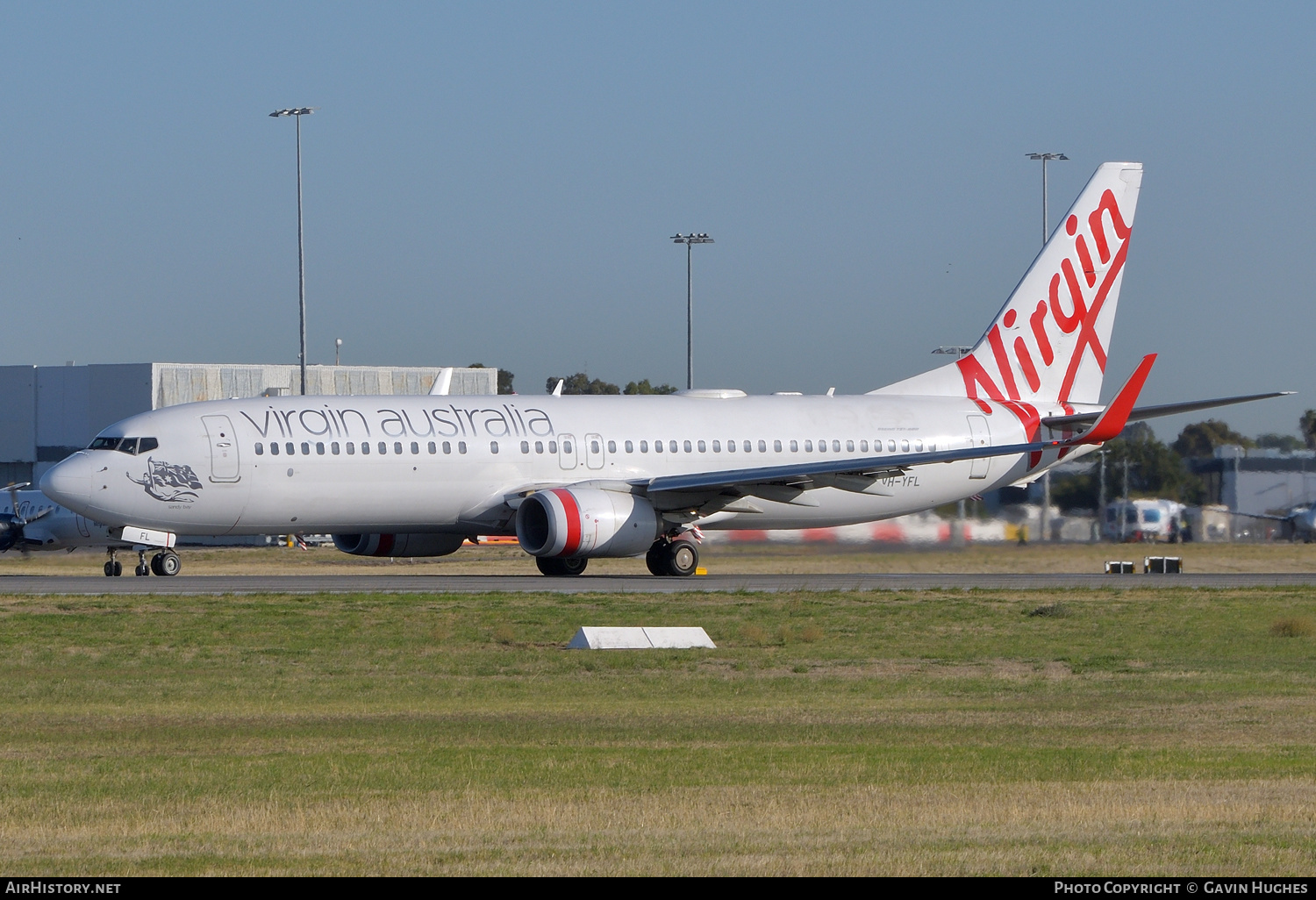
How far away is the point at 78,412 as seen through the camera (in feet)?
268

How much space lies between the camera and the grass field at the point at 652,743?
32.7ft

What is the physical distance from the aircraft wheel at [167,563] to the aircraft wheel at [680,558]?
10285mm

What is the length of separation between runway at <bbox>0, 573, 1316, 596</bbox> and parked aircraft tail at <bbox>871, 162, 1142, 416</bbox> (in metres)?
5.95

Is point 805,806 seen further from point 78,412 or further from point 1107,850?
point 78,412

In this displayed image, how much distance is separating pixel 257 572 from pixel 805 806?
3510cm

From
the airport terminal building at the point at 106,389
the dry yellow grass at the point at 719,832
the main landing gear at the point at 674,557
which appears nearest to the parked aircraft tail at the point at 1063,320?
the main landing gear at the point at 674,557

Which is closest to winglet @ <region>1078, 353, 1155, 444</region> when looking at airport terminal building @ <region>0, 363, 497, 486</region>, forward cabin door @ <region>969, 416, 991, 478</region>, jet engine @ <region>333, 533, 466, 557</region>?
forward cabin door @ <region>969, 416, 991, 478</region>

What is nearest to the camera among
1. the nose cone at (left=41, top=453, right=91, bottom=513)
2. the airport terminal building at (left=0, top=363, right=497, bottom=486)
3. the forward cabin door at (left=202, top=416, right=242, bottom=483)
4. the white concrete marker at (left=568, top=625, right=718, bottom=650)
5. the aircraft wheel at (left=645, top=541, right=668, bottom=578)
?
the white concrete marker at (left=568, top=625, right=718, bottom=650)

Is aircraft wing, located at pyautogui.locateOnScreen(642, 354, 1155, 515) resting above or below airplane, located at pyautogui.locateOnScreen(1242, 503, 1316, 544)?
above

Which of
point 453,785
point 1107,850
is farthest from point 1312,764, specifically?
point 453,785

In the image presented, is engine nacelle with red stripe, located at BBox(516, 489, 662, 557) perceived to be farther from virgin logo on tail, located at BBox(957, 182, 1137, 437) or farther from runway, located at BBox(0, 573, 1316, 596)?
virgin logo on tail, located at BBox(957, 182, 1137, 437)

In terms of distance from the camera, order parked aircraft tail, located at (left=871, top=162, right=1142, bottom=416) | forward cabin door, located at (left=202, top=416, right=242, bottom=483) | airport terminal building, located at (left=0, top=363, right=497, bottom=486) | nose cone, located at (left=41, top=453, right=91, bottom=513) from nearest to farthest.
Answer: nose cone, located at (left=41, top=453, right=91, bottom=513)
forward cabin door, located at (left=202, top=416, right=242, bottom=483)
parked aircraft tail, located at (left=871, top=162, right=1142, bottom=416)
airport terminal building, located at (left=0, top=363, right=497, bottom=486)

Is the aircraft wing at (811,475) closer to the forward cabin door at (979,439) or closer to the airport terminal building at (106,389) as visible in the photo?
the forward cabin door at (979,439)

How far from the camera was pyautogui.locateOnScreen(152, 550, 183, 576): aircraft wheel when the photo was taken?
36.7 m
